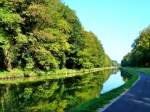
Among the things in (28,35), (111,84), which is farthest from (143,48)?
(111,84)

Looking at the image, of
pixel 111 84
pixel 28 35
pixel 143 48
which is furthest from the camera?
pixel 143 48

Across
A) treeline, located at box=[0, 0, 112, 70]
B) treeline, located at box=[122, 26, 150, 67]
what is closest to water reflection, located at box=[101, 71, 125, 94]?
A: treeline, located at box=[0, 0, 112, 70]

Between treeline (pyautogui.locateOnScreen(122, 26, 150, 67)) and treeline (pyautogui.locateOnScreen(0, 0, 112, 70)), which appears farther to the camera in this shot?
treeline (pyautogui.locateOnScreen(122, 26, 150, 67))

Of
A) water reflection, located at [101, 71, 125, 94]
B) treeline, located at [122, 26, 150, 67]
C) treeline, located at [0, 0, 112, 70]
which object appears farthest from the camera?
treeline, located at [122, 26, 150, 67]

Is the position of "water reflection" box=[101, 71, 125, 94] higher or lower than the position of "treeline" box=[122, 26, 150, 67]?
lower

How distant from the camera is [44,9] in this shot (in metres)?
63.5

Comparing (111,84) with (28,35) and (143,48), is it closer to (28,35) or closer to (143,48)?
(28,35)

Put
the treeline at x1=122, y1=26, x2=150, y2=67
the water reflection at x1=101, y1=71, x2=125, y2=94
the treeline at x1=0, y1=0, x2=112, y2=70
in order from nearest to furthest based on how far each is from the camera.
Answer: the water reflection at x1=101, y1=71, x2=125, y2=94, the treeline at x1=0, y1=0, x2=112, y2=70, the treeline at x1=122, y1=26, x2=150, y2=67

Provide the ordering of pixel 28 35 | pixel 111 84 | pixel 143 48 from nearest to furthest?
pixel 111 84, pixel 28 35, pixel 143 48

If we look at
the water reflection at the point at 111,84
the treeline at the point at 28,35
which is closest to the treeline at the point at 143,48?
the treeline at the point at 28,35

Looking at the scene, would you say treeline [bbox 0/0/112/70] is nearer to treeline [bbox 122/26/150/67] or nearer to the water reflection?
the water reflection

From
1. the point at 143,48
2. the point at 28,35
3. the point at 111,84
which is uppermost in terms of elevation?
the point at 143,48

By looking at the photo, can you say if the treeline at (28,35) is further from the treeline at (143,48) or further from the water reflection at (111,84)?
the treeline at (143,48)

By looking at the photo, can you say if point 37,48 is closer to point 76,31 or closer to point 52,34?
point 52,34
